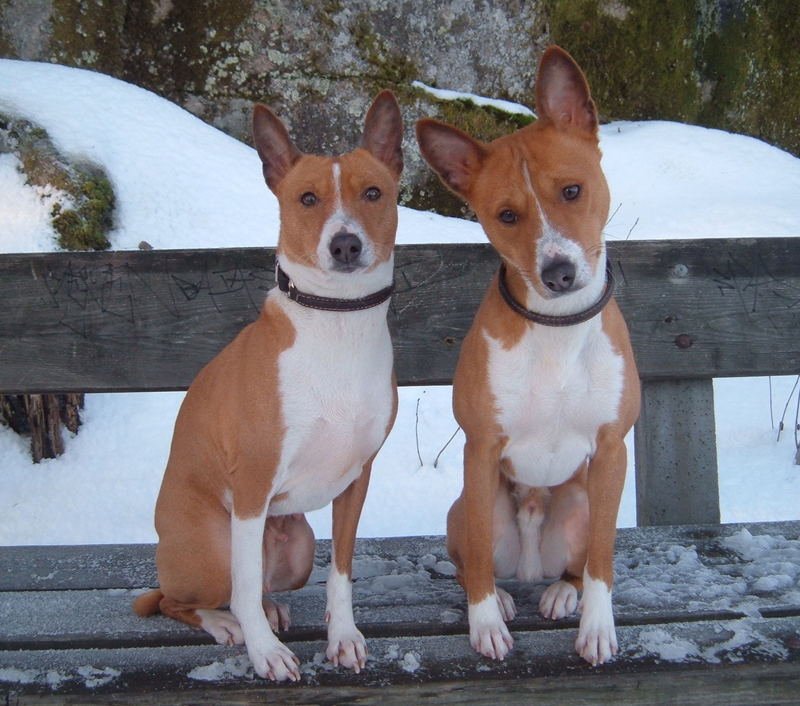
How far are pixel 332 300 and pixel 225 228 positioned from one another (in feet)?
10.5

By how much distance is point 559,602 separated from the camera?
2.09 m

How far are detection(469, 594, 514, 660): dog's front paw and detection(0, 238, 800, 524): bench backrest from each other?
971mm

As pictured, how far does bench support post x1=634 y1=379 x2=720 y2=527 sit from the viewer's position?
278 centimetres

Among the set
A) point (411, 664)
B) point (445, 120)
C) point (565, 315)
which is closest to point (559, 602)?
point (411, 664)

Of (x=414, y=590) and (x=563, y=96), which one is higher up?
(x=563, y=96)

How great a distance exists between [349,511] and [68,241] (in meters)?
3.08

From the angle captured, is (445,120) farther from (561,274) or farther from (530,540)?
(561,274)

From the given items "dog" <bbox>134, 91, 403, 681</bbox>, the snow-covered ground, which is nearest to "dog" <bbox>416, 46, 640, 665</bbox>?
"dog" <bbox>134, 91, 403, 681</bbox>

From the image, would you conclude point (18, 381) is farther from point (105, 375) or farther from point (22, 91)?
point (22, 91)

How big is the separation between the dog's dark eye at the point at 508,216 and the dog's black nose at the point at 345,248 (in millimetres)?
329

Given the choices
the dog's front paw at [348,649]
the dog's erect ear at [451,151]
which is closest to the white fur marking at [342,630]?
the dog's front paw at [348,649]

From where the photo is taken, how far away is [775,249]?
2.73 meters

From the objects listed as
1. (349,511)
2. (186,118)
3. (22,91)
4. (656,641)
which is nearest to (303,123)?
(186,118)

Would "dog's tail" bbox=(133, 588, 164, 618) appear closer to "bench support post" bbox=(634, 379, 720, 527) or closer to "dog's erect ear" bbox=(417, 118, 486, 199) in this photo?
"dog's erect ear" bbox=(417, 118, 486, 199)
